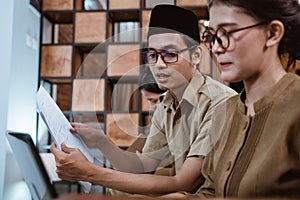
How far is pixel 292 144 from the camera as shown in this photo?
0.66 meters

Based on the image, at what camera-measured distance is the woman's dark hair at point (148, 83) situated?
849mm

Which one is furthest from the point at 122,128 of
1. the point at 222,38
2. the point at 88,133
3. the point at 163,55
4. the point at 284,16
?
the point at 284,16

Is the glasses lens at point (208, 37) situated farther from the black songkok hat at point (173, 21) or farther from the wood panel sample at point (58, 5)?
the wood panel sample at point (58, 5)

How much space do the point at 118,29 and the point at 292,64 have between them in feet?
1.38

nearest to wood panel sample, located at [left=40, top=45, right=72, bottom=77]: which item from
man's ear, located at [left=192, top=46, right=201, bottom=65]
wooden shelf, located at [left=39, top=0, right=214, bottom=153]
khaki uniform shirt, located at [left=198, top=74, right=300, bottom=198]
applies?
wooden shelf, located at [left=39, top=0, right=214, bottom=153]

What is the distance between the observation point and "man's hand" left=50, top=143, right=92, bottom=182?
0.78 meters

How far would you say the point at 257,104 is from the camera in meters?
0.71

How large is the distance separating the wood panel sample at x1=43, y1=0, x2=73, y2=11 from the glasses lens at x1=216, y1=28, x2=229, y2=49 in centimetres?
41

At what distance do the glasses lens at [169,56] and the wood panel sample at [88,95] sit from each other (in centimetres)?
17

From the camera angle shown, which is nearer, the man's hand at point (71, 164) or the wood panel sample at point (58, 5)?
the man's hand at point (71, 164)

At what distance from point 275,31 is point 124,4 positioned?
39 centimetres

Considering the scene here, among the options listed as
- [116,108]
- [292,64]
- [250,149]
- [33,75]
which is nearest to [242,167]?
[250,149]

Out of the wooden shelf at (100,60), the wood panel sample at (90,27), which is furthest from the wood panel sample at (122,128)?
the wood panel sample at (90,27)

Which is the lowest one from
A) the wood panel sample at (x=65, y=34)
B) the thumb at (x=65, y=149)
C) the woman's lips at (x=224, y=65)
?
the thumb at (x=65, y=149)
